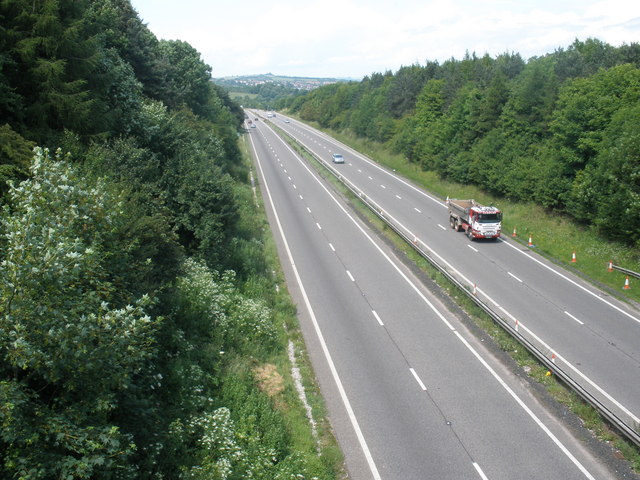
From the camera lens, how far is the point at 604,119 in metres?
36.0

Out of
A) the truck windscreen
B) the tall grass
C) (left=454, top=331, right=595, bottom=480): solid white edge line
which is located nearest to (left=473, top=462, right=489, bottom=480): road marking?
(left=454, top=331, right=595, bottom=480): solid white edge line

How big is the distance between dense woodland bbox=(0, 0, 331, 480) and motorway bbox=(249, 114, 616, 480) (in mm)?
2155

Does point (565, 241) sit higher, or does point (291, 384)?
point (565, 241)

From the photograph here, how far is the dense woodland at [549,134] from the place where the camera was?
32.5 m

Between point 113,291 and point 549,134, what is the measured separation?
44.2 m

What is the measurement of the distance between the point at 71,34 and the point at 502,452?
21.4 m

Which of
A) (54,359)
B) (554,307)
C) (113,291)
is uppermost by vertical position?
(54,359)

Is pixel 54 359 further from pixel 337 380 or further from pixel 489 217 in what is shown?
pixel 489 217

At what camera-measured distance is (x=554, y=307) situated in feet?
80.7

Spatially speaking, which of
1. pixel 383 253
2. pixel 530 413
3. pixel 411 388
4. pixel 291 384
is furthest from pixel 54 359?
pixel 383 253

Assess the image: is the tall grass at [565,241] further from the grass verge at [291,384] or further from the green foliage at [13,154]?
the green foliage at [13,154]

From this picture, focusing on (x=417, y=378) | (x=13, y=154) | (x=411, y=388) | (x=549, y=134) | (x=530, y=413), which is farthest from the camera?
(x=549, y=134)

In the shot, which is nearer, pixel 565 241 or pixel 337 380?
pixel 337 380

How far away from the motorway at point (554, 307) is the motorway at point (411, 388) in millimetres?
2516
